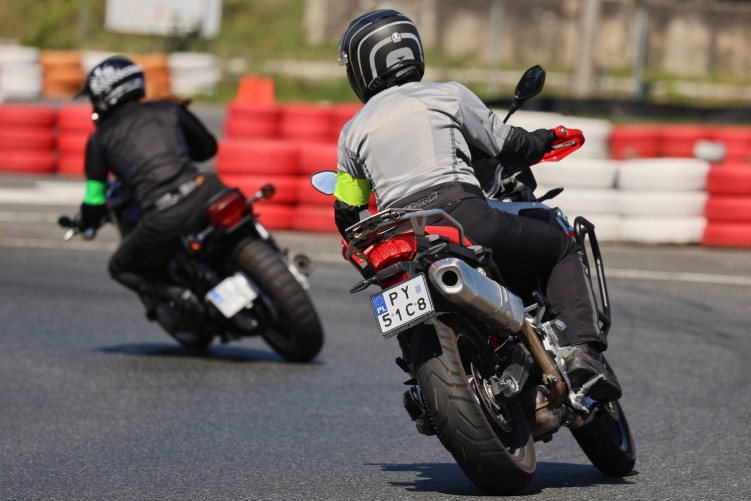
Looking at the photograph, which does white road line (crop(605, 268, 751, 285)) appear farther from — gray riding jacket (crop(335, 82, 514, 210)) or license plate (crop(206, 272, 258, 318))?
gray riding jacket (crop(335, 82, 514, 210))

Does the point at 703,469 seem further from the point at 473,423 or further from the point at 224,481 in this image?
the point at 224,481

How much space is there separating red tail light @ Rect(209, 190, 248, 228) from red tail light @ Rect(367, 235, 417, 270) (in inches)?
137

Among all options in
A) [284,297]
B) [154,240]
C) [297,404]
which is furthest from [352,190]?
[154,240]

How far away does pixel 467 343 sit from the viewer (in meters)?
4.89

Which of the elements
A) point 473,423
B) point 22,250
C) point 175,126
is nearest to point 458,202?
point 473,423

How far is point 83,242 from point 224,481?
834cm

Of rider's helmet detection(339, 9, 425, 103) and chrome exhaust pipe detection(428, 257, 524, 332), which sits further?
rider's helmet detection(339, 9, 425, 103)

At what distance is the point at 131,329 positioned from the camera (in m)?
9.62

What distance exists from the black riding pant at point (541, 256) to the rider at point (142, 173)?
11.5ft

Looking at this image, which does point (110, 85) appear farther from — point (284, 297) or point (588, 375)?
point (588, 375)

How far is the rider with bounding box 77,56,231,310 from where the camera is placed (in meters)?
8.48

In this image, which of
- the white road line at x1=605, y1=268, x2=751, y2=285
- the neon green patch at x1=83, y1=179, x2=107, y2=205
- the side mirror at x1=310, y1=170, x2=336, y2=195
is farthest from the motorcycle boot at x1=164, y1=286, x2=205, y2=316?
the white road line at x1=605, y1=268, x2=751, y2=285

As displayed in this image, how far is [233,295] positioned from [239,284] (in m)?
0.07

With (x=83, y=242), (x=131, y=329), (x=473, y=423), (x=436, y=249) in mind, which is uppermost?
(x=436, y=249)
